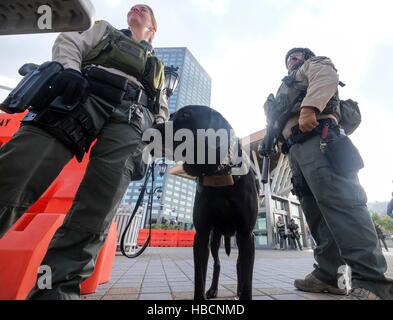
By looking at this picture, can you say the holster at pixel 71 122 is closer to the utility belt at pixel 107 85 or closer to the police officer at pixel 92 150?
the police officer at pixel 92 150

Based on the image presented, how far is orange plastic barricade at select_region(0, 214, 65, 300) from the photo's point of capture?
5.44 ft

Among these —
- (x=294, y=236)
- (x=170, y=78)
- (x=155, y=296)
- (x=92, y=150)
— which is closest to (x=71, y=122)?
(x=92, y=150)

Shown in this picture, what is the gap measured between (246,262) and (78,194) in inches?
54.1

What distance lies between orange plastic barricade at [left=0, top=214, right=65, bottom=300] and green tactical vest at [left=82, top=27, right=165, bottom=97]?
4.63ft

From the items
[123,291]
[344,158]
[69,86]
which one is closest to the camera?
[69,86]

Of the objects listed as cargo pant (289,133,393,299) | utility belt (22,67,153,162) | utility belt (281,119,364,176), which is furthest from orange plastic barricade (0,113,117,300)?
utility belt (281,119,364,176)

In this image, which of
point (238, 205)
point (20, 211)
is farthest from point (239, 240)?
point (20, 211)

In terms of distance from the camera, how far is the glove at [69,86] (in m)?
1.29

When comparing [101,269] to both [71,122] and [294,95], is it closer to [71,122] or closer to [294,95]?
[71,122]

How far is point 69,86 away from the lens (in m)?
1.29

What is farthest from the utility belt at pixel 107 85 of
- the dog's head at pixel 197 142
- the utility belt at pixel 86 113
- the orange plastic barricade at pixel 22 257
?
the orange plastic barricade at pixel 22 257

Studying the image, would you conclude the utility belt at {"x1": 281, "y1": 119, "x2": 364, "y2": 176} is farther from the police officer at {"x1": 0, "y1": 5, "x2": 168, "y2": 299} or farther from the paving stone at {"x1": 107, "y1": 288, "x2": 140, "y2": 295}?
the paving stone at {"x1": 107, "y1": 288, "x2": 140, "y2": 295}

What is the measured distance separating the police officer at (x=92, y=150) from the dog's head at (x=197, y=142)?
25 centimetres

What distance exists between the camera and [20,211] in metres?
1.17
